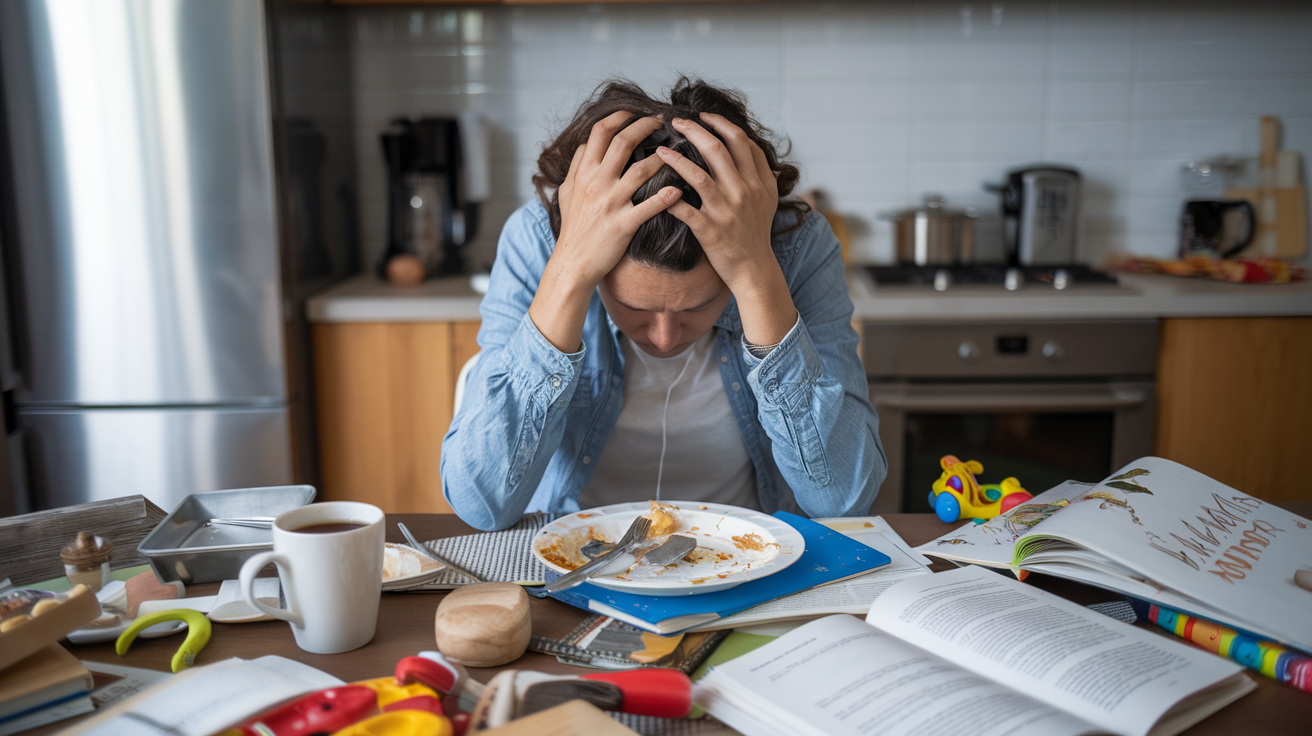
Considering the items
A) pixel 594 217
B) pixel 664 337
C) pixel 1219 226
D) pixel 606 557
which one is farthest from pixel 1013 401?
pixel 606 557

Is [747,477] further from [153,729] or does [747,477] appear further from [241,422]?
[241,422]

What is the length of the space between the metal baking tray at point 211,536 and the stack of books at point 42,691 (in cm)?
16

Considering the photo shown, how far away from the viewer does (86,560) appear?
2.58 ft

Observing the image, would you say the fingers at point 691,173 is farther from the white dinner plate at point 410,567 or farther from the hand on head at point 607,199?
the white dinner plate at point 410,567

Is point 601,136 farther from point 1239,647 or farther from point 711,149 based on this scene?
point 1239,647

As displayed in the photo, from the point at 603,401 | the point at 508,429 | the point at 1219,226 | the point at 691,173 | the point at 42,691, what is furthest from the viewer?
the point at 1219,226

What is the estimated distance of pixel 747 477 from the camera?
4.31 ft

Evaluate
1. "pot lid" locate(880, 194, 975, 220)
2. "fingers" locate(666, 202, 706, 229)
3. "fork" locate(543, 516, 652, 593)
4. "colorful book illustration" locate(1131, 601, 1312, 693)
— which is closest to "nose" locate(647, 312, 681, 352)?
"fingers" locate(666, 202, 706, 229)

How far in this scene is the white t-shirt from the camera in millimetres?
1259

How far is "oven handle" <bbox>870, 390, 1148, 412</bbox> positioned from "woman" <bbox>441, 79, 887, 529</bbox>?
0.83m

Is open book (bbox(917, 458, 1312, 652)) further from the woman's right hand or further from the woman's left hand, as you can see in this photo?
the woman's right hand

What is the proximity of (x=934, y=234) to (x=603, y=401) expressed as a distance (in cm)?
156

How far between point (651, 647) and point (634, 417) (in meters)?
0.59

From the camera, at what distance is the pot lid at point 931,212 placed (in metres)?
2.45
